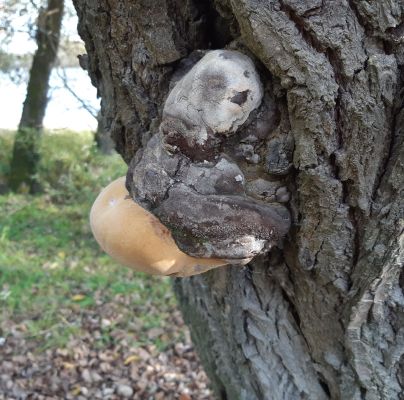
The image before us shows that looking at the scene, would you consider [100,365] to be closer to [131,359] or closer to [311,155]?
[131,359]

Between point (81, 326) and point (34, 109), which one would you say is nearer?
point (81, 326)

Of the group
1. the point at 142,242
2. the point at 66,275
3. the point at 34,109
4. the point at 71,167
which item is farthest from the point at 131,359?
the point at 34,109

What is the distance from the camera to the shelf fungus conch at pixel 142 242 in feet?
3.35

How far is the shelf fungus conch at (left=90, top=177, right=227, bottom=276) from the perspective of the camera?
1.02 meters

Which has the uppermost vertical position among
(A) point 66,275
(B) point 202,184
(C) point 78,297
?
(B) point 202,184

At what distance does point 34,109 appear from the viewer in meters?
6.23

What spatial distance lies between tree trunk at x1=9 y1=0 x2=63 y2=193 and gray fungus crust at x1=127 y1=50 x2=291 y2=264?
4.81m

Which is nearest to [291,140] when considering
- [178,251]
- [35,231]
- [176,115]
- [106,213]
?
[176,115]

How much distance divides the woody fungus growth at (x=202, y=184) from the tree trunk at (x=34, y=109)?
Answer: 4787mm

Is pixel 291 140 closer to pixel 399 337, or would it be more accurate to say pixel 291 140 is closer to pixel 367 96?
pixel 367 96

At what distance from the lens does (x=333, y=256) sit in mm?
1063

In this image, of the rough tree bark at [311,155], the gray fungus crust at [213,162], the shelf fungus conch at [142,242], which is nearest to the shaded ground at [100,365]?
the rough tree bark at [311,155]

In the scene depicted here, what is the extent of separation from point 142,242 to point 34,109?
18.7 ft

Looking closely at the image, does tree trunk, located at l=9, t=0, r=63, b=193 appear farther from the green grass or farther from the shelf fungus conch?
the shelf fungus conch
